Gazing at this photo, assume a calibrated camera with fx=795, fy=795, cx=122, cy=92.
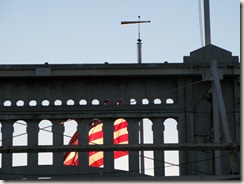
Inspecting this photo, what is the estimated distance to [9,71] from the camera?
1152 inches

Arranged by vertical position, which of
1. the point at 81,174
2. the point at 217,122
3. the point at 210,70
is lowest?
the point at 81,174

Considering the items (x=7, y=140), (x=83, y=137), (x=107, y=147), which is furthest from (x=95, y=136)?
(x=107, y=147)

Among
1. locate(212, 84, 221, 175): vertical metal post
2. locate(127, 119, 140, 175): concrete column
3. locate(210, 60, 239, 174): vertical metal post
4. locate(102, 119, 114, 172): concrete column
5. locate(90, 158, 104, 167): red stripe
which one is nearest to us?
locate(210, 60, 239, 174): vertical metal post

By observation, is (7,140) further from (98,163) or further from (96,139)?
(96,139)

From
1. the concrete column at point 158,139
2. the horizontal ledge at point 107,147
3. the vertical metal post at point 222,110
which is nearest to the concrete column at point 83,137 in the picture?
the concrete column at point 158,139

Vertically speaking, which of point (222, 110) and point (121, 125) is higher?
point (222, 110)

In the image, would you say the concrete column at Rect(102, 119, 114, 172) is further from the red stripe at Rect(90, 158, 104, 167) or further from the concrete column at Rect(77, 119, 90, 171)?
the red stripe at Rect(90, 158, 104, 167)

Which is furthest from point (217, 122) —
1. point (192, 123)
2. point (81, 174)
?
point (81, 174)

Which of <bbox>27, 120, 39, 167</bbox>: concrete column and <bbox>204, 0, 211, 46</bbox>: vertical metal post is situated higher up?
<bbox>204, 0, 211, 46</bbox>: vertical metal post

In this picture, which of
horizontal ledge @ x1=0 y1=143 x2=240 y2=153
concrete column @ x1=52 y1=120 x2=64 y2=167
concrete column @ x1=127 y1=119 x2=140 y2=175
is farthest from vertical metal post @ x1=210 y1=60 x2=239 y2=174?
concrete column @ x1=52 y1=120 x2=64 y2=167

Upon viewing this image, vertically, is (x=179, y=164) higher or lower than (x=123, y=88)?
lower

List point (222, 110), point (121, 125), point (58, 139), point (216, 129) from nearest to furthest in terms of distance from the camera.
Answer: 1. point (222, 110)
2. point (216, 129)
3. point (58, 139)
4. point (121, 125)

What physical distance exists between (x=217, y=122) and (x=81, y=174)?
5247 millimetres

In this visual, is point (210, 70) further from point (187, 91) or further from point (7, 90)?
point (7, 90)
